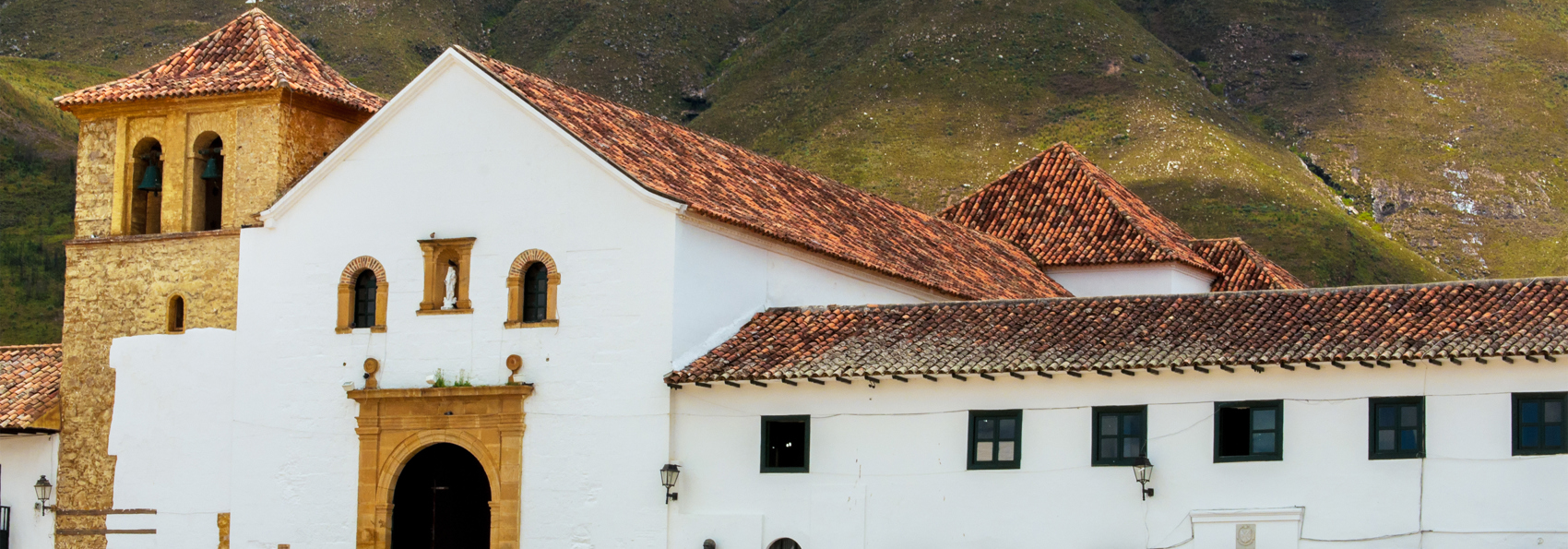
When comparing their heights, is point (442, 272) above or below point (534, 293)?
above

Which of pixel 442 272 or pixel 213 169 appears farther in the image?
Answer: pixel 213 169

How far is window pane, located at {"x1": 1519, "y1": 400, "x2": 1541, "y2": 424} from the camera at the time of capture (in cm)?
1934

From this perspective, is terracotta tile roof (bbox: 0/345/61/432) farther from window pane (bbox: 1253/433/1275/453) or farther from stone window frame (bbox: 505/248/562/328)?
window pane (bbox: 1253/433/1275/453)

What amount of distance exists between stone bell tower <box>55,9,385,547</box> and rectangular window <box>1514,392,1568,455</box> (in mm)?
16614

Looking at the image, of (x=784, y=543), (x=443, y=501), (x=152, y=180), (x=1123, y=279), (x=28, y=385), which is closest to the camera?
(x=784, y=543)

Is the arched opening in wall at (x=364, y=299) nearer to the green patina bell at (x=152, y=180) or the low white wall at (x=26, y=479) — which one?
the green patina bell at (x=152, y=180)

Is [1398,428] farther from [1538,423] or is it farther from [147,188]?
[147,188]

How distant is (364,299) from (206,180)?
13.3ft

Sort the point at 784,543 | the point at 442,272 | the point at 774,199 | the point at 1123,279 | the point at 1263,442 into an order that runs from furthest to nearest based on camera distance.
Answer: the point at 1123,279
the point at 774,199
the point at 442,272
the point at 784,543
the point at 1263,442

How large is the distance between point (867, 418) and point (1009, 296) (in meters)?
8.43

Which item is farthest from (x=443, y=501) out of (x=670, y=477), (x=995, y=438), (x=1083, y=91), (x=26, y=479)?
(x=1083, y=91)

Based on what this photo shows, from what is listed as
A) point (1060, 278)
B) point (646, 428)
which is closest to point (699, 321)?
point (646, 428)

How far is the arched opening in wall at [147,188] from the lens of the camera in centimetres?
2670

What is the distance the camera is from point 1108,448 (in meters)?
21.0
